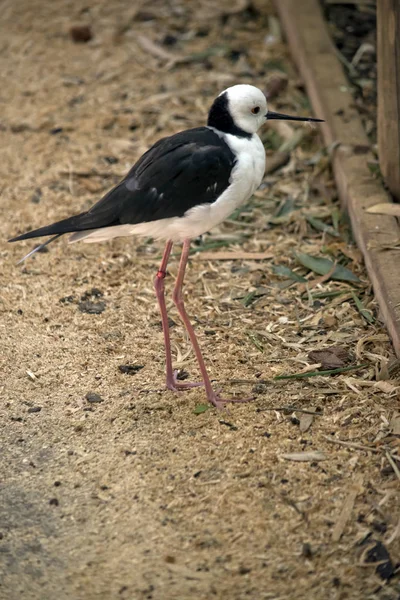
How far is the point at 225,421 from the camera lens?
11.9 ft

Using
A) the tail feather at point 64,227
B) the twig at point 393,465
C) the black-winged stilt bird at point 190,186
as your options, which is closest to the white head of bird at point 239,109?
the black-winged stilt bird at point 190,186

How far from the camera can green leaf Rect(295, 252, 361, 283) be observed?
15.0ft

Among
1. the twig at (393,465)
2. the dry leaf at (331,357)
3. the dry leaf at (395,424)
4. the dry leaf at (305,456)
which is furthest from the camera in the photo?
the dry leaf at (331,357)

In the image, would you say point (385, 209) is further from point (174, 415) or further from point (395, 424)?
point (174, 415)

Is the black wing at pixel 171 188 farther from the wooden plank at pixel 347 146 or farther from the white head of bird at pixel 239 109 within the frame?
the wooden plank at pixel 347 146

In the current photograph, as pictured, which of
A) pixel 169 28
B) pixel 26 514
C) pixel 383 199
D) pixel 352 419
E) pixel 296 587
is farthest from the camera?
pixel 169 28

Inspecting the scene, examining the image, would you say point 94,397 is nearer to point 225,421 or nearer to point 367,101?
point 225,421

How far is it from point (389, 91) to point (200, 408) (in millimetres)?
2105

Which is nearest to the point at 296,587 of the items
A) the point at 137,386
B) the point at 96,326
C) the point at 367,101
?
A: the point at 137,386

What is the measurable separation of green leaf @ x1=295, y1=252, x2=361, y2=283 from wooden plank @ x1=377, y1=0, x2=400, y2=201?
0.57 m

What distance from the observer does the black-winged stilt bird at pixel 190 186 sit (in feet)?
12.0

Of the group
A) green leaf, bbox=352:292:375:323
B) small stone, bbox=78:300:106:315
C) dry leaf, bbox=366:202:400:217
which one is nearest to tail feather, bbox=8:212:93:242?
small stone, bbox=78:300:106:315

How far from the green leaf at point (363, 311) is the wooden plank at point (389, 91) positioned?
0.80 m

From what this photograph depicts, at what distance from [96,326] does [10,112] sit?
2609 millimetres
